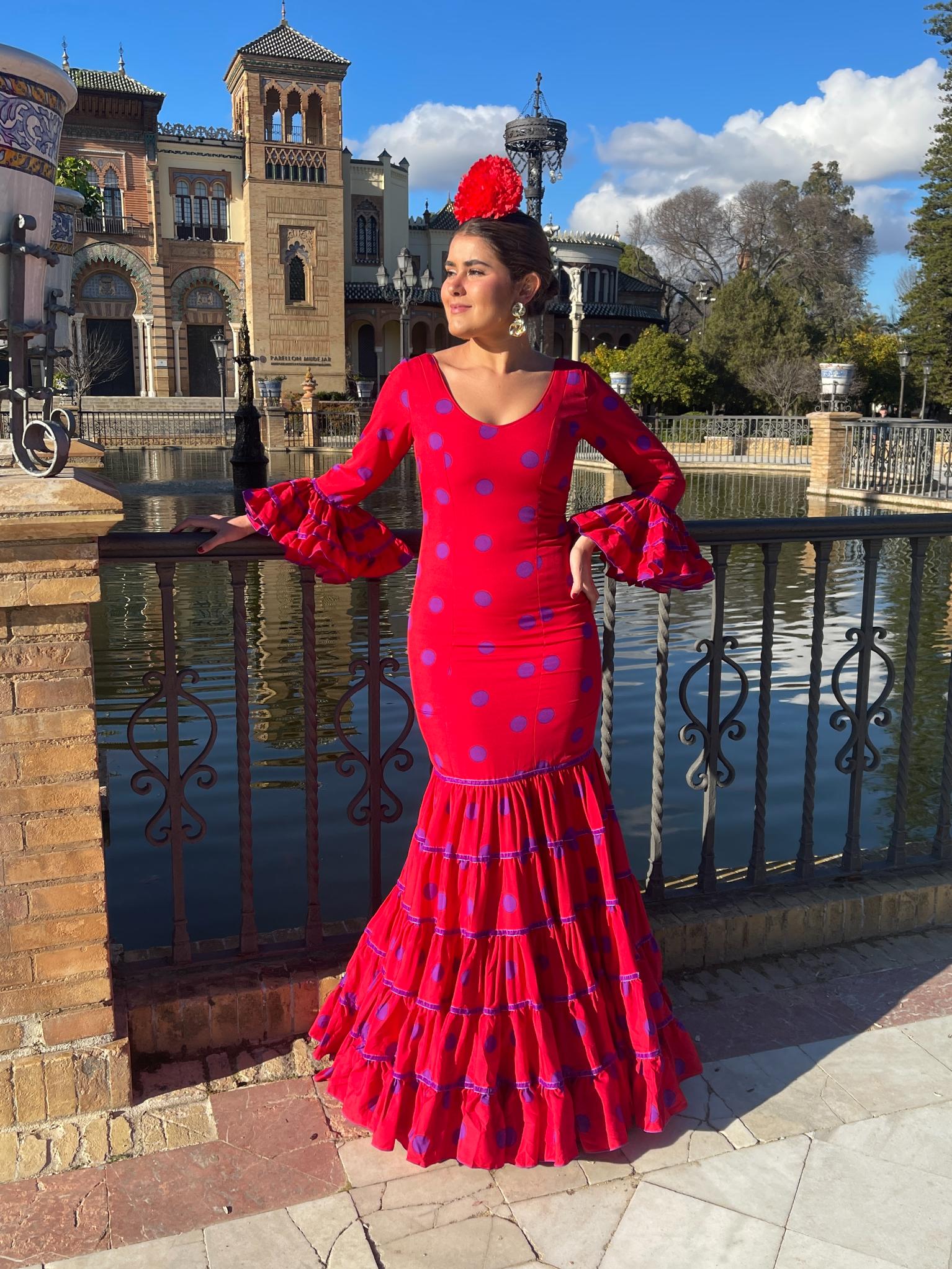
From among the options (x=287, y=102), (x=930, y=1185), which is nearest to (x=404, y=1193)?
(x=930, y=1185)

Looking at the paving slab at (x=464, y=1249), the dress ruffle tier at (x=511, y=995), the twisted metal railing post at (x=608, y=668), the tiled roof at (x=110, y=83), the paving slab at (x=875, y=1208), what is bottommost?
the paving slab at (x=464, y=1249)

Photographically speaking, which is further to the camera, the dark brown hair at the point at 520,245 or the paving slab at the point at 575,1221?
the dark brown hair at the point at 520,245

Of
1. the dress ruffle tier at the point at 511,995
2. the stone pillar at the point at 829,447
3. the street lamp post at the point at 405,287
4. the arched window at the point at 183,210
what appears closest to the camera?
the dress ruffle tier at the point at 511,995

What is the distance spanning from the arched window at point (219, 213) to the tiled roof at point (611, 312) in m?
13.7

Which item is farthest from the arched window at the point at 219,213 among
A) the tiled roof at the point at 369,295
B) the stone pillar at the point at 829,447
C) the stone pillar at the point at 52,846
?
the stone pillar at the point at 52,846

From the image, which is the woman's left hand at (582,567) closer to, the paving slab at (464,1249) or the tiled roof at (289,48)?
the paving slab at (464,1249)

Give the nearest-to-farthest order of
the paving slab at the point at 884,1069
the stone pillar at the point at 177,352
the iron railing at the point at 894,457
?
the paving slab at the point at 884,1069 < the iron railing at the point at 894,457 < the stone pillar at the point at 177,352

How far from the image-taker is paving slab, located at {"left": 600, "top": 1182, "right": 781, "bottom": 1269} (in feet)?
5.85

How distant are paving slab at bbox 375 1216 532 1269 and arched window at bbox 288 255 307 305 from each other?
4207cm

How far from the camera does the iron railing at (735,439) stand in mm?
26625

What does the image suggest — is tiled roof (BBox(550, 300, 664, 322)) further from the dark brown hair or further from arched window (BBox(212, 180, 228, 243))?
the dark brown hair

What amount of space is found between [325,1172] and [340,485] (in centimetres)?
132

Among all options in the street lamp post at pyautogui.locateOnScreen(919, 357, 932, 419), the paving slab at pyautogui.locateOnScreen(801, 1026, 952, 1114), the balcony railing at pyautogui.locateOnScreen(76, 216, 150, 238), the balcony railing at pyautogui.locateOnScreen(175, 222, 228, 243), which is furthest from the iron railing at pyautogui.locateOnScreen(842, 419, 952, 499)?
the balcony railing at pyautogui.locateOnScreen(76, 216, 150, 238)

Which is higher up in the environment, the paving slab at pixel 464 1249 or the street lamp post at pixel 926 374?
the street lamp post at pixel 926 374
